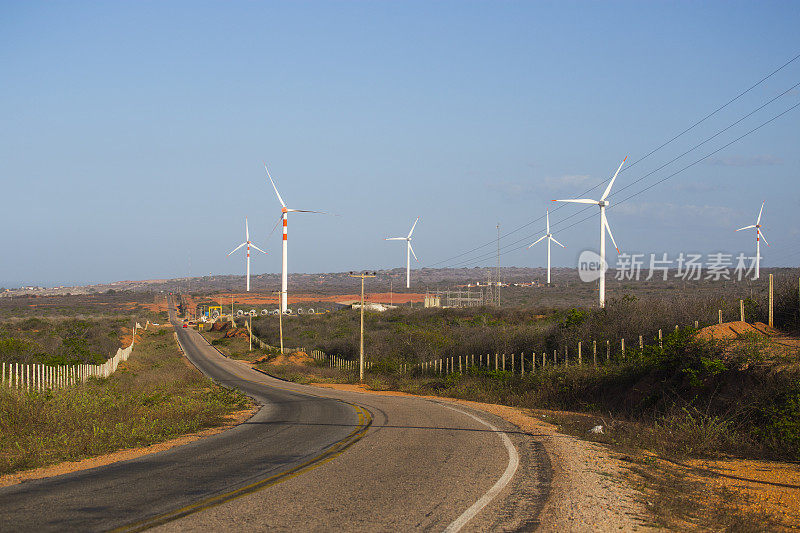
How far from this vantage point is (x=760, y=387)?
45.1 feet

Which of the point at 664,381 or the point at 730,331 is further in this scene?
the point at 730,331

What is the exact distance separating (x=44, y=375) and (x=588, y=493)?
827 inches

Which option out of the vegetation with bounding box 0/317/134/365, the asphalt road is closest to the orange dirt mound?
the asphalt road

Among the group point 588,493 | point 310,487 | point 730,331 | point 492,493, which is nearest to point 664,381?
point 730,331

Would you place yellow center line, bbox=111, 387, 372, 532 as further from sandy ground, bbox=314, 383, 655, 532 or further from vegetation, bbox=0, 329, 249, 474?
vegetation, bbox=0, 329, 249, 474

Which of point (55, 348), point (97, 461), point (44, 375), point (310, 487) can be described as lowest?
point (55, 348)

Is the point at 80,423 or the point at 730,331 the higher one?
the point at 730,331

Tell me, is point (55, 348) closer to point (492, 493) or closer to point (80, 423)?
A: point (80, 423)

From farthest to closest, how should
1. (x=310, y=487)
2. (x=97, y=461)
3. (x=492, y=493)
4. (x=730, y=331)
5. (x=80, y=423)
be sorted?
(x=730, y=331), (x=80, y=423), (x=97, y=461), (x=310, y=487), (x=492, y=493)

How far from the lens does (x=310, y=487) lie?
888 centimetres

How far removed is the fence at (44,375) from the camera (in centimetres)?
1948

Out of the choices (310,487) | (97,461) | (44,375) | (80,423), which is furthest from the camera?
(44,375)

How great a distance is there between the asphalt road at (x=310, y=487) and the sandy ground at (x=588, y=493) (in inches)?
9.7

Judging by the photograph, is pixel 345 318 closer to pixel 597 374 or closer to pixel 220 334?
pixel 220 334
